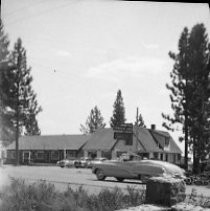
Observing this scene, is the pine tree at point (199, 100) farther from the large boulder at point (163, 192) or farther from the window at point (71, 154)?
the large boulder at point (163, 192)

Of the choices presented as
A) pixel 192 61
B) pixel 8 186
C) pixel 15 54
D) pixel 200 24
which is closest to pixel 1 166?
pixel 8 186

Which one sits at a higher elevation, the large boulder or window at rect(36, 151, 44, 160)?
window at rect(36, 151, 44, 160)

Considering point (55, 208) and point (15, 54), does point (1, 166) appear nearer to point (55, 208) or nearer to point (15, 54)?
point (55, 208)

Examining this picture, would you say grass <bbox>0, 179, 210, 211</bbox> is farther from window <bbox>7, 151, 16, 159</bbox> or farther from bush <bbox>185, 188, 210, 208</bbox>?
window <bbox>7, 151, 16, 159</bbox>

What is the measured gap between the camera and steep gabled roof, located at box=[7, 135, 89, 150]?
589 cm

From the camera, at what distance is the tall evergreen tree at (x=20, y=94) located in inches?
199

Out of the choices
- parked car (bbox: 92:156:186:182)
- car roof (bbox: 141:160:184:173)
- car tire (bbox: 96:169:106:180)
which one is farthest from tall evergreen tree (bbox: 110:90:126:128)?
car tire (bbox: 96:169:106:180)

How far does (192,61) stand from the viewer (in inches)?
411

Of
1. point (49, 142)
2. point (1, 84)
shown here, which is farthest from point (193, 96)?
point (1, 84)

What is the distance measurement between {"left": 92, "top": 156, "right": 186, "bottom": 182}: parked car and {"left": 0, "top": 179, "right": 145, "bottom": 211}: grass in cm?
596

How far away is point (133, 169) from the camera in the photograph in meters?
12.3

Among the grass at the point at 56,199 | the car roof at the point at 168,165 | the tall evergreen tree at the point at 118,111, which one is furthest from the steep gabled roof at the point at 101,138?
the car roof at the point at 168,165

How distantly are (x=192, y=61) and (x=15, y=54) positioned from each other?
20.7 ft

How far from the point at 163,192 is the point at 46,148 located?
2.68 m
